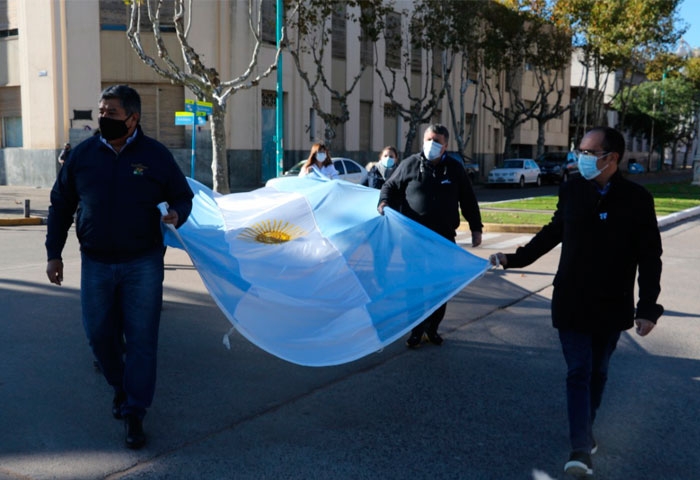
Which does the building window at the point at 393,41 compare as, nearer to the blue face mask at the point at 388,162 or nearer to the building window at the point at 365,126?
the building window at the point at 365,126

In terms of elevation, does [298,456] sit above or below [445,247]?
below

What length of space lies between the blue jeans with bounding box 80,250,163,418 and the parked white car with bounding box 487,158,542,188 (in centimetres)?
3433

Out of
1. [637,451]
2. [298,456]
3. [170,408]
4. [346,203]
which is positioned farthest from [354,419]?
[346,203]

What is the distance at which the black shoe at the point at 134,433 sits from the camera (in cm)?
427

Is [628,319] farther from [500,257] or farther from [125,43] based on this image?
[125,43]

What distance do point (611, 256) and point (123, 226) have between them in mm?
2752

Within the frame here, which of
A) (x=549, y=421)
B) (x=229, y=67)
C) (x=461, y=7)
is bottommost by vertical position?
(x=549, y=421)

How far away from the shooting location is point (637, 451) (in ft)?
14.4

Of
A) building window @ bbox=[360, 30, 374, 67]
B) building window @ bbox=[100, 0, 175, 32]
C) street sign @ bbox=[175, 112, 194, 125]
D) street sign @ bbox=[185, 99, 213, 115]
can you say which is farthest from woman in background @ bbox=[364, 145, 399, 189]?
building window @ bbox=[360, 30, 374, 67]

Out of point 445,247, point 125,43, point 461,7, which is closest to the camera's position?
point 445,247

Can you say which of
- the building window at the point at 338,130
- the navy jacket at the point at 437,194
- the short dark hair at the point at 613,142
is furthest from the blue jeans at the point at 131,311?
the building window at the point at 338,130

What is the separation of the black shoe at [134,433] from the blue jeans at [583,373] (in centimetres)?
242

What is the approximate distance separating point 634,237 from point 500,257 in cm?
90

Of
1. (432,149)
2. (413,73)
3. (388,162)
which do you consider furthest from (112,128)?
(413,73)
